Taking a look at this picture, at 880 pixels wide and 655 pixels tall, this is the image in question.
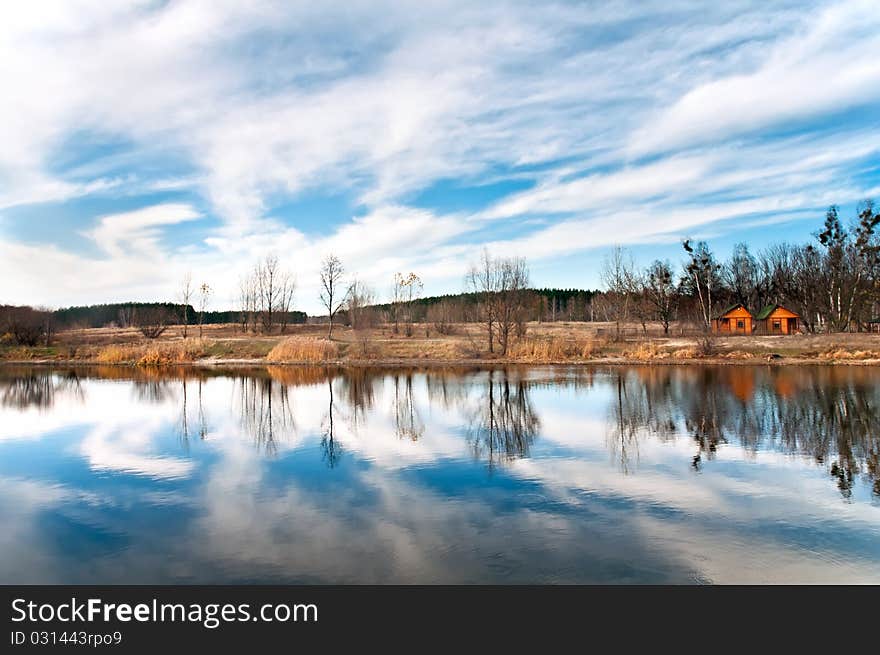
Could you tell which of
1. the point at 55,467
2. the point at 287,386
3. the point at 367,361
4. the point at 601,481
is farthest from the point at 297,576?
the point at 367,361

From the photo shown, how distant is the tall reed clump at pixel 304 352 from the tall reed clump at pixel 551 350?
13.1m

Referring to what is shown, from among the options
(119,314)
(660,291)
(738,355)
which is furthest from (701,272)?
(119,314)

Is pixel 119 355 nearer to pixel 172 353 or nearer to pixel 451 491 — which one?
pixel 172 353

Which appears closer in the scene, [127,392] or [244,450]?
[244,450]

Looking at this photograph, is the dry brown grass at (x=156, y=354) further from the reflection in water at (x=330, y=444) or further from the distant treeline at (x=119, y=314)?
the distant treeline at (x=119, y=314)

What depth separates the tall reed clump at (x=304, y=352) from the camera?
140 ft

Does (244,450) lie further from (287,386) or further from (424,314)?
(424,314)

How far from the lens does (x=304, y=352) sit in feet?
142

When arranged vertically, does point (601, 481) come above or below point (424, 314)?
below

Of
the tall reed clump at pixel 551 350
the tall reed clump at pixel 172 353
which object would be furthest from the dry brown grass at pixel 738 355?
the tall reed clump at pixel 172 353

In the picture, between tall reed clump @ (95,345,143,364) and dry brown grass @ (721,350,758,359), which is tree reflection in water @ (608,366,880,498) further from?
tall reed clump @ (95,345,143,364)
